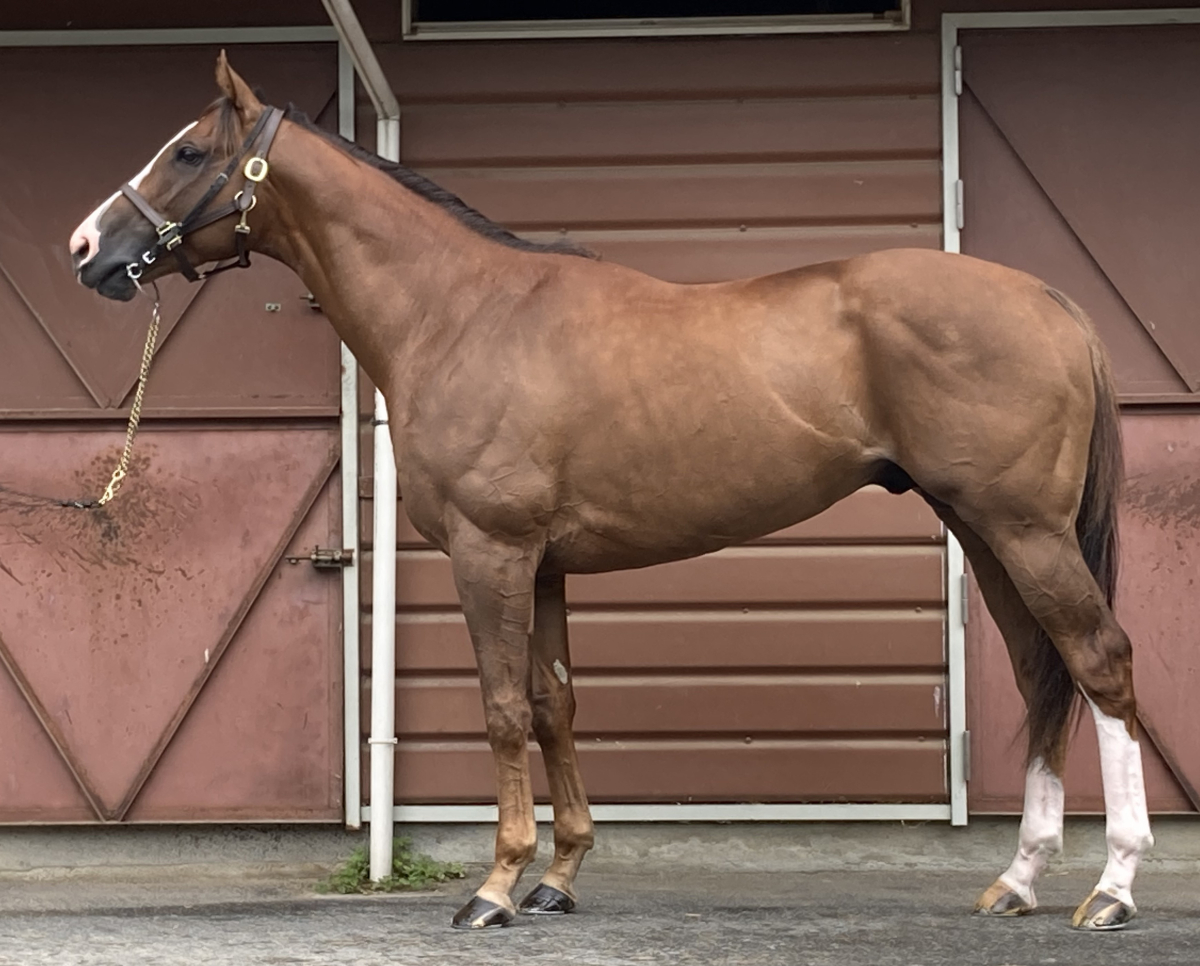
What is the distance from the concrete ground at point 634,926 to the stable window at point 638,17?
325cm

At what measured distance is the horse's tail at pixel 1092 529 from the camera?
475cm

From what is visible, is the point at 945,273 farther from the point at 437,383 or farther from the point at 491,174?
the point at 491,174

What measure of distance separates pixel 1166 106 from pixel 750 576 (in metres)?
2.45

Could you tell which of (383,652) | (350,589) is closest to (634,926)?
(383,652)

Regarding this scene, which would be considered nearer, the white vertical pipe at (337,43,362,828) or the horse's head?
the horse's head

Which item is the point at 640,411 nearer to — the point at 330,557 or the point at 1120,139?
the point at 330,557

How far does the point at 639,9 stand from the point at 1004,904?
364 centimetres

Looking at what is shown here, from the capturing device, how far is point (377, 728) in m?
5.91

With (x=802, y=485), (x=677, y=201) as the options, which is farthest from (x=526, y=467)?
(x=677, y=201)

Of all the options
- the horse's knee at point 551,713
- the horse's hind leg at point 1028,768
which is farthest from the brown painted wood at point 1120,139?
the horse's knee at point 551,713

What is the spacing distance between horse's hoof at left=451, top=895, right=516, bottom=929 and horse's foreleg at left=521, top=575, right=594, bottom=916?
0.26 metres

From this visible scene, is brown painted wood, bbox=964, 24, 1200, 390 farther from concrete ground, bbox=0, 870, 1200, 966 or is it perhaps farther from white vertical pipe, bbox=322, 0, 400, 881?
white vertical pipe, bbox=322, 0, 400, 881

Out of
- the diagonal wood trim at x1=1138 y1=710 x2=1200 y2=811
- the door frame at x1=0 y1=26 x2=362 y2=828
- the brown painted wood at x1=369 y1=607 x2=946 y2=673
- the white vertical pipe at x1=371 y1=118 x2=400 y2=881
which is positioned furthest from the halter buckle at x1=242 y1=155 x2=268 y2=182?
the diagonal wood trim at x1=1138 y1=710 x2=1200 y2=811

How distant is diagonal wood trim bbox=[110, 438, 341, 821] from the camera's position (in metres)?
6.13
